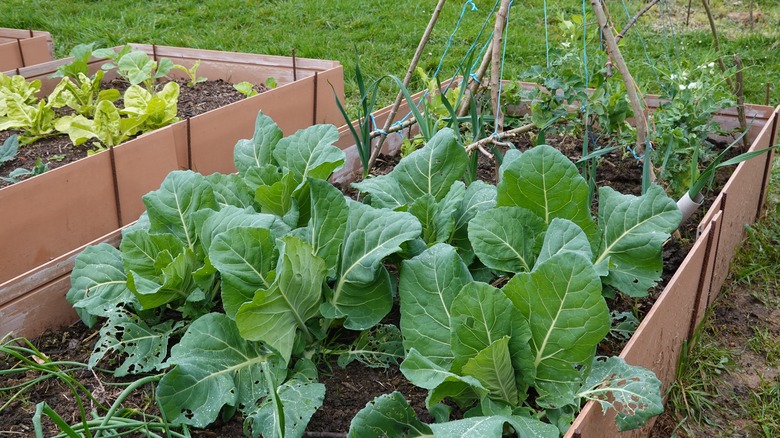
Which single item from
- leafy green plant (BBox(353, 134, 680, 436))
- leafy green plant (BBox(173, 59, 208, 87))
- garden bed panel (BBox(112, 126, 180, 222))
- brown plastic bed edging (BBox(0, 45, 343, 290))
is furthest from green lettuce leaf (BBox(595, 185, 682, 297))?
leafy green plant (BBox(173, 59, 208, 87))

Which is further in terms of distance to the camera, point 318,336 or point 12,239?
point 12,239

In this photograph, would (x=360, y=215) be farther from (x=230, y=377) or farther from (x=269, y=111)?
(x=269, y=111)

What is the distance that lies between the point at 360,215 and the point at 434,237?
230mm

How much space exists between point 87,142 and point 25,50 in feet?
4.71

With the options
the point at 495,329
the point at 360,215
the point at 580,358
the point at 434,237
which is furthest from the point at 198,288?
the point at 580,358

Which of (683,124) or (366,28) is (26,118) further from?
(366,28)

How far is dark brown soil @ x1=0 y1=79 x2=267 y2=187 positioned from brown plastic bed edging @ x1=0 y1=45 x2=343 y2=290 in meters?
0.30

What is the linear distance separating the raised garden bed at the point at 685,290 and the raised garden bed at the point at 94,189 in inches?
20.9

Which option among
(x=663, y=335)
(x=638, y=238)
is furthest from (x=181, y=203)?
(x=663, y=335)

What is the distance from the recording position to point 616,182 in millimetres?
2639

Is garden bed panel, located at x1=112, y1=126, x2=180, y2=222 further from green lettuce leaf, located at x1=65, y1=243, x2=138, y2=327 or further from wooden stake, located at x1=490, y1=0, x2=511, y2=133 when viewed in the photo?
wooden stake, located at x1=490, y1=0, x2=511, y2=133

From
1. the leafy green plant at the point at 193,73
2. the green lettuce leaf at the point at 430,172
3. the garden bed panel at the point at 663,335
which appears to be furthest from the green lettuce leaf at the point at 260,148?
the leafy green plant at the point at 193,73

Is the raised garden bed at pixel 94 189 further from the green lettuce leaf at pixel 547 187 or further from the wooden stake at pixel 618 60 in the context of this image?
the wooden stake at pixel 618 60

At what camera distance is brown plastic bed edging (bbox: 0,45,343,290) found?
7.34ft
